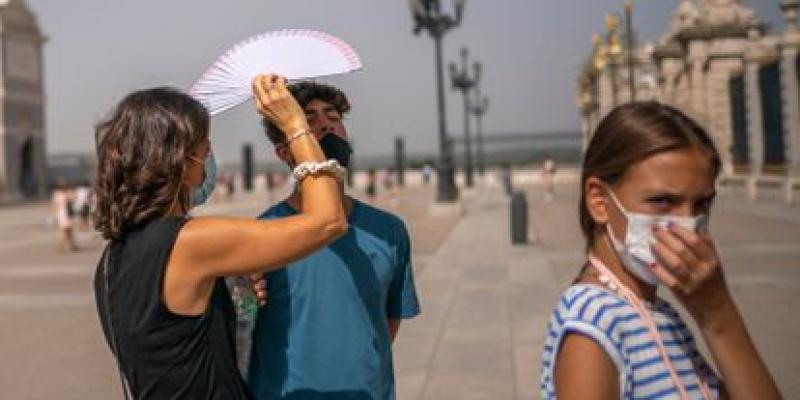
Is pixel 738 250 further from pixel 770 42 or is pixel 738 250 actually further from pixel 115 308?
pixel 770 42

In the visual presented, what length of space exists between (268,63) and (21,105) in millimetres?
56756

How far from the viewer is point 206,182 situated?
234 cm

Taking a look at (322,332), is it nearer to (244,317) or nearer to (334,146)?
(244,317)

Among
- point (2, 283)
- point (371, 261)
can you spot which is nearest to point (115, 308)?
point (371, 261)

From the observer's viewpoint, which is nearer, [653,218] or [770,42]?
[653,218]

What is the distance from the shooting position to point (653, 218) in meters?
1.55

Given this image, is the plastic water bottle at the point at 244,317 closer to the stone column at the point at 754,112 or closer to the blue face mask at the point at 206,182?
the blue face mask at the point at 206,182

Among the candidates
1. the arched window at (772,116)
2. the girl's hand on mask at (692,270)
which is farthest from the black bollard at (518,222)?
the girl's hand on mask at (692,270)

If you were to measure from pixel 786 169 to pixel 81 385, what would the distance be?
20.9 m

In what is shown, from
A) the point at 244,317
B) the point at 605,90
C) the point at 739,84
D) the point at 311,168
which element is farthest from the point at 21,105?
the point at 311,168

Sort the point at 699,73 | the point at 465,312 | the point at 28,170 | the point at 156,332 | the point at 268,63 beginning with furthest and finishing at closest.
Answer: the point at 28,170
the point at 699,73
the point at 465,312
the point at 268,63
the point at 156,332

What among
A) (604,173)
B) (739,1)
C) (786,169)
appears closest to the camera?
(604,173)

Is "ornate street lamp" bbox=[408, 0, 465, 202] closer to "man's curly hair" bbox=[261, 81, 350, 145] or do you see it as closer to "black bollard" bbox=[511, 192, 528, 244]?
"black bollard" bbox=[511, 192, 528, 244]

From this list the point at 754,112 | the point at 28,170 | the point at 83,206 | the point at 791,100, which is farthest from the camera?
the point at 28,170
